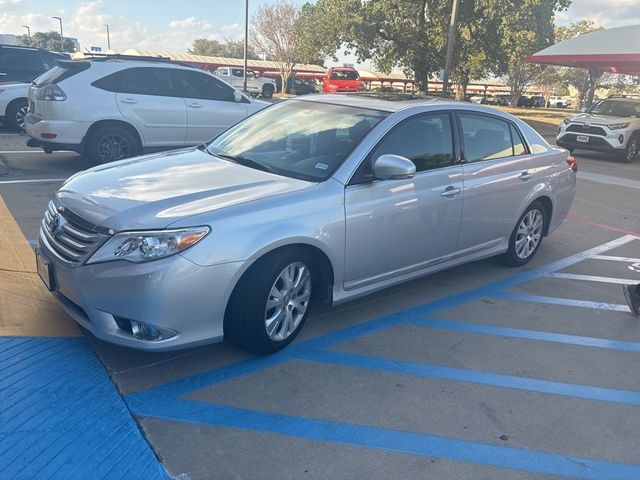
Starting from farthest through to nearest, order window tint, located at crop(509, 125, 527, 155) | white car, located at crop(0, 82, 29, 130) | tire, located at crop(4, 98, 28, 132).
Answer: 1. tire, located at crop(4, 98, 28, 132)
2. white car, located at crop(0, 82, 29, 130)
3. window tint, located at crop(509, 125, 527, 155)

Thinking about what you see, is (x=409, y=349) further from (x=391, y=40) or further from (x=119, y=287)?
(x=391, y=40)

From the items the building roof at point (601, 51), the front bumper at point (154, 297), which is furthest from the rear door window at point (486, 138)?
the building roof at point (601, 51)

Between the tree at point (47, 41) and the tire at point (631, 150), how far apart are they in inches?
3294

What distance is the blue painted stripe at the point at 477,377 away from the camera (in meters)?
3.66

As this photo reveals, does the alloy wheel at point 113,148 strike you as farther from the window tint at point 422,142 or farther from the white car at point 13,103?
the window tint at point 422,142

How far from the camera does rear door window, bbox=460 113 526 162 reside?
16.6ft

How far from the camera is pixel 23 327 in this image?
12.6ft

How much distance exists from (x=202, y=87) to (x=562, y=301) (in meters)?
6.78

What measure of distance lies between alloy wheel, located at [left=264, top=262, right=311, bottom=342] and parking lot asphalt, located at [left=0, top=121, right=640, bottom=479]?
20 centimetres

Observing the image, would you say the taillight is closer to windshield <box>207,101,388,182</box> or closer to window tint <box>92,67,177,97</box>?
window tint <box>92,67,177,97</box>

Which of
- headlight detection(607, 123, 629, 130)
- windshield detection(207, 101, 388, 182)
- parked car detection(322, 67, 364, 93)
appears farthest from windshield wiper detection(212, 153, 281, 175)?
parked car detection(322, 67, 364, 93)

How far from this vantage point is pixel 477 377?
3758mm

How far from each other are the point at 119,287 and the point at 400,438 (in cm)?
173

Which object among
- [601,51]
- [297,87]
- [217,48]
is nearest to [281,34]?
[297,87]
